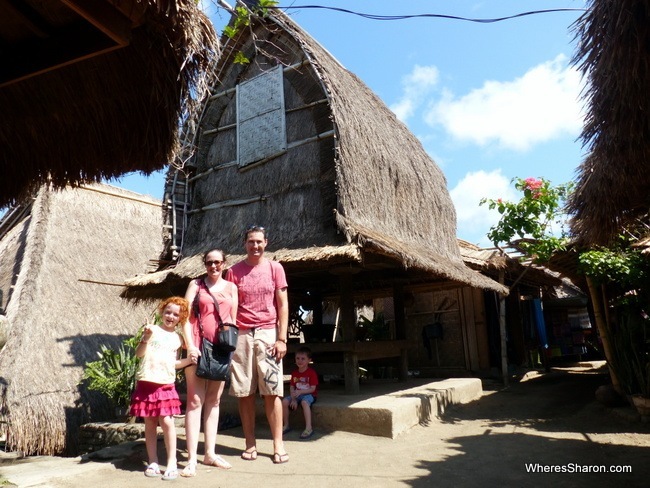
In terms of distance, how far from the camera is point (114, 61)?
2939 millimetres

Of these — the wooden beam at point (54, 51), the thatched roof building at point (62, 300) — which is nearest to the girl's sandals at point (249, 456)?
the wooden beam at point (54, 51)

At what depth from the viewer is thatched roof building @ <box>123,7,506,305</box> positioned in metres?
6.04

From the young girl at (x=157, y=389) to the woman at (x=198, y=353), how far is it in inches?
4.0

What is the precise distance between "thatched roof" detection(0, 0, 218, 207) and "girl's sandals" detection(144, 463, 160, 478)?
2144mm

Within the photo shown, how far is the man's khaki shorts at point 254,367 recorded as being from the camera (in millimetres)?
3762

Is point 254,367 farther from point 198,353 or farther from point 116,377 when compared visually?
point 116,377

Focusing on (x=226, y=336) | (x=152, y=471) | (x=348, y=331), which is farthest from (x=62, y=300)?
(x=226, y=336)

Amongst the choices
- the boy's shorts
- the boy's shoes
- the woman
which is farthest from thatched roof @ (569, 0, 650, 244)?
the boy's shoes

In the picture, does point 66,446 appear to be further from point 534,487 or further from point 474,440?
point 534,487

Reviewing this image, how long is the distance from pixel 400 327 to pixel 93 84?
20.1 feet

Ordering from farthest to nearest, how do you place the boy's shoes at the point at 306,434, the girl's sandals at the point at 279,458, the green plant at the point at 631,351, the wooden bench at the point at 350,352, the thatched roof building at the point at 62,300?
the thatched roof building at the point at 62,300 → the wooden bench at the point at 350,352 → the green plant at the point at 631,351 → the boy's shoes at the point at 306,434 → the girl's sandals at the point at 279,458

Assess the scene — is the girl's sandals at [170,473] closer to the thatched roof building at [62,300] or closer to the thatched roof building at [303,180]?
the thatched roof building at [303,180]

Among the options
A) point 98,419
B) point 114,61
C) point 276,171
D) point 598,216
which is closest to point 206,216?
point 276,171

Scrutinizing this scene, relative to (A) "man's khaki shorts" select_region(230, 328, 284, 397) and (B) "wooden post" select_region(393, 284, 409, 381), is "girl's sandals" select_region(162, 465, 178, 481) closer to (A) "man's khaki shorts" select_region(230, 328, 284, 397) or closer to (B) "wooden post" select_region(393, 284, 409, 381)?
(A) "man's khaki shorts" select_region(230, 328, 284, 397)
